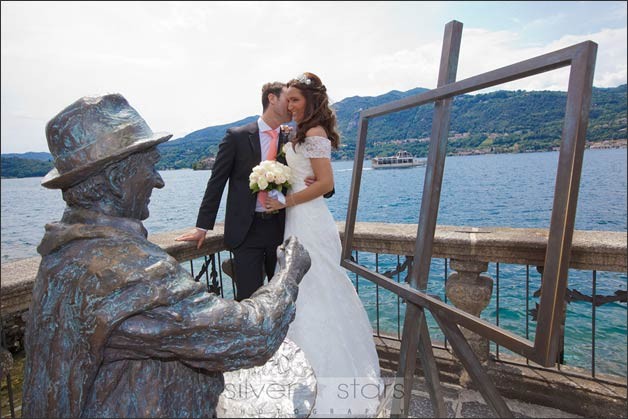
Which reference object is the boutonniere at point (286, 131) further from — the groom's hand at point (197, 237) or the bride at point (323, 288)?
the groom's hand at point (197, 237)

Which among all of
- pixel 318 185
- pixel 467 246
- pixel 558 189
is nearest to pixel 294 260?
pixel 558 189

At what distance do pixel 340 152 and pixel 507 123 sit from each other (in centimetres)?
137

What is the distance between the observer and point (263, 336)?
1.10 meters

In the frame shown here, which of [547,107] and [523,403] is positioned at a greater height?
[547,107]

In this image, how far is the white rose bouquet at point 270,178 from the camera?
268 cm

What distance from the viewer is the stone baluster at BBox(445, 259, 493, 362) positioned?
275 cm

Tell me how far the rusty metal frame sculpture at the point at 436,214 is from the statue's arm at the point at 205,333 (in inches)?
33.8

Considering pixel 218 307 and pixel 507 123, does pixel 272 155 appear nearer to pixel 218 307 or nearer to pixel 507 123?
pixel 507 123

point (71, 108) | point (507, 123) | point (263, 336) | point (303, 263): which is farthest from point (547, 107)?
point (71, 108)

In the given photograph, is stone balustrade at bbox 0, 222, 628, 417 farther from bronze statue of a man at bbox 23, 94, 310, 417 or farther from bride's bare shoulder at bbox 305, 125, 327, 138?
bronze statue of a man at bbox 23, 94, 310, 417

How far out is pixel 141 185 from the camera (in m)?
1.19

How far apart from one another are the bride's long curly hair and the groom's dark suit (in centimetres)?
44

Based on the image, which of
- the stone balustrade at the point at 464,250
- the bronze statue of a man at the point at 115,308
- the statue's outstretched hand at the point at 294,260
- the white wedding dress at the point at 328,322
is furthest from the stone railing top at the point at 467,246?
the statue's outstretched hand at the point at 294,260

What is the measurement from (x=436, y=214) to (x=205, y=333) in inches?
47.8
